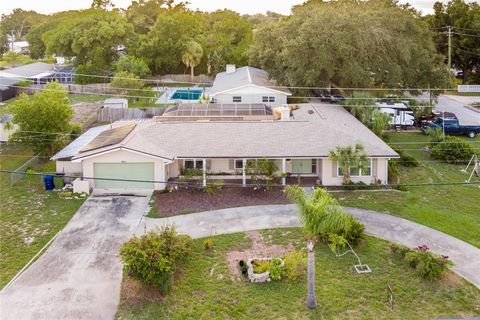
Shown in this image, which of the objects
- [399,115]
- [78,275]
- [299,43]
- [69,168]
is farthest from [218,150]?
[399,115]

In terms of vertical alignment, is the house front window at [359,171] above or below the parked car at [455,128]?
below

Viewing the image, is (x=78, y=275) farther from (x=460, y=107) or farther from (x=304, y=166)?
(x=460, y=107)

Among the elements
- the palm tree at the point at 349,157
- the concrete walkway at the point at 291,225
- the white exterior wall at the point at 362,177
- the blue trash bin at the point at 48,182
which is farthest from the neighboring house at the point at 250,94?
the concrete walkway at the point at 291,225

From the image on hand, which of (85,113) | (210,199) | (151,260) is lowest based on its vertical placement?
(151,260)

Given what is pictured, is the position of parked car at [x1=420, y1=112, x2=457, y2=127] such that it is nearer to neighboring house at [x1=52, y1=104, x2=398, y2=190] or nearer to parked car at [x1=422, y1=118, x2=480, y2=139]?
parked car at [x1=422, y1=118, x2=480, y2=139]

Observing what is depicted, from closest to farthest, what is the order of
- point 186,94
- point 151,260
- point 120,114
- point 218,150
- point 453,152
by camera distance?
point 151,260, point 218,150, point 453,152, point 120,114, point 186,94

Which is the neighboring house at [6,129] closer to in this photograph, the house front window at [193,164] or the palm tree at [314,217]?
the house front window at [193,164]

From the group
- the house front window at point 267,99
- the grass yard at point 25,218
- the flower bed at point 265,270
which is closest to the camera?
the flower bed at point 265,270
